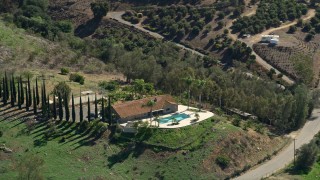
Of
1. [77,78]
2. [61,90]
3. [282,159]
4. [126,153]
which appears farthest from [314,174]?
→ [77,78]

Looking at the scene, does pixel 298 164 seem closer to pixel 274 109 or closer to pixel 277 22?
pixel 274 109

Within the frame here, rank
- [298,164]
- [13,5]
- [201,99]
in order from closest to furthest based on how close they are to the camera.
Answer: [298,164]
[201,99]
[13,5]

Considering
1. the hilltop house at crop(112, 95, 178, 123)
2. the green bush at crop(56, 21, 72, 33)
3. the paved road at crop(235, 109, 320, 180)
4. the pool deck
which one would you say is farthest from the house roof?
the green bush at crop(56, 21, 72, 33)

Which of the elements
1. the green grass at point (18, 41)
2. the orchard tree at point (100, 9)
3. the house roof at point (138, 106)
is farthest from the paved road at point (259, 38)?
the green grass at point (18, 41)

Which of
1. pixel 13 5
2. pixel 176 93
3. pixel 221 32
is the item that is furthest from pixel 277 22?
pixel 13 5

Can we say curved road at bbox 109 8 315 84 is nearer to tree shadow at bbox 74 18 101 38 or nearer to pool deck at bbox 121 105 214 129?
tree shadow at bbox 74 18 101 38
